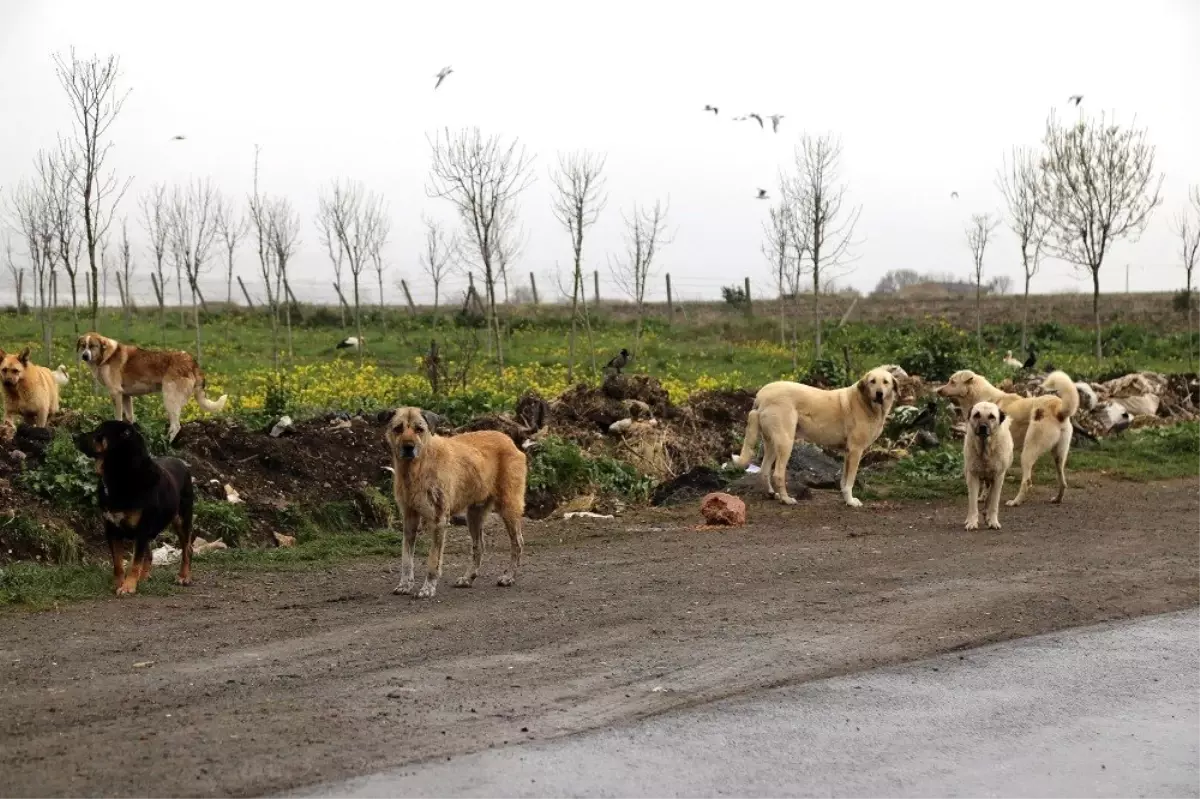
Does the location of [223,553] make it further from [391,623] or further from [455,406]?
[455,406]

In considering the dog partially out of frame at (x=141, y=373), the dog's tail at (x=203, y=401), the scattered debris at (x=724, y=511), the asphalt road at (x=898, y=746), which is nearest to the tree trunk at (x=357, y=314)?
the dog's tail at (x=203, y=401)

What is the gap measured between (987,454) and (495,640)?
7.71 metres

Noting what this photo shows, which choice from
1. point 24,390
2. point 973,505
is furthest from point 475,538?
point 24,390

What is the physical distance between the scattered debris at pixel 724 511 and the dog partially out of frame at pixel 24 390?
7.88 metres

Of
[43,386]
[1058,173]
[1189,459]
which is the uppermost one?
[1058,173]

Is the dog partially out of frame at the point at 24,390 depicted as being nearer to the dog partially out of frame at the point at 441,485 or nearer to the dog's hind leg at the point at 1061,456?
the dog partially out of frame at the point at 441,485

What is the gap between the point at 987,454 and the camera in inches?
538

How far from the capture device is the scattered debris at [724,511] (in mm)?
13836

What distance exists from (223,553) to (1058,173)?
2914 cm

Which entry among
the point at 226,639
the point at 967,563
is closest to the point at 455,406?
the point at 967,563

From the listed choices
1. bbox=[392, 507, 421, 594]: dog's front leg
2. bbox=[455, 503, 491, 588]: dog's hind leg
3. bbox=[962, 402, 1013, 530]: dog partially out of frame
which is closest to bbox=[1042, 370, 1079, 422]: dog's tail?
bbox=[962, 402, 1013, 530]: dog partially out of frame

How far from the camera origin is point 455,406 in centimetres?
1739

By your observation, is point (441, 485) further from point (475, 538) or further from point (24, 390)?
point (24, 390)

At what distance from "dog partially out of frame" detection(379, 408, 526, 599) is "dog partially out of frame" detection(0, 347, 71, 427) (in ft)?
23.4
